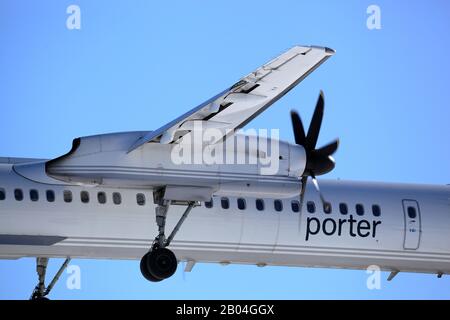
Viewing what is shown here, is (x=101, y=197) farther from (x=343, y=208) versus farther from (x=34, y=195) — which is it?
(x=343, y=208)

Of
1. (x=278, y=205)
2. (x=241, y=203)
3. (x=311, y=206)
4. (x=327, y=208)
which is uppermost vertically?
(x=241, y=203)

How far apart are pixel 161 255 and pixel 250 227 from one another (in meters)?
→ 3.66

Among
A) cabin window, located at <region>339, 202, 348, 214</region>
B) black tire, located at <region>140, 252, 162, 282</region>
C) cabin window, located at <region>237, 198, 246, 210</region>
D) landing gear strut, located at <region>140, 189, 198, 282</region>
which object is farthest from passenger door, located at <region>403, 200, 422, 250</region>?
black tire, located at <region>140, 252, 162, 282</region>

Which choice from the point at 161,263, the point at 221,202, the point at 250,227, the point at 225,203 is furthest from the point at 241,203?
the point at 161,263

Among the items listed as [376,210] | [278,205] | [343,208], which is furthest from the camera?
[376,210]

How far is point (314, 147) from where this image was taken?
27.3 m

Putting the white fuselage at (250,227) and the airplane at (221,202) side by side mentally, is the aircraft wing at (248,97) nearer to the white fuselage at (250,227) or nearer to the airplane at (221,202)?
the airplane at (221,202)

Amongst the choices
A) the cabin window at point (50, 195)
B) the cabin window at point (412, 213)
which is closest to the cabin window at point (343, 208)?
the cabin window at point (412, 213)

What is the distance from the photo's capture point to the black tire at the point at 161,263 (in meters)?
26.2

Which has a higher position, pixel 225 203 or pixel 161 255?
pixel 225 203

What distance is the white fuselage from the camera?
89.4 feet

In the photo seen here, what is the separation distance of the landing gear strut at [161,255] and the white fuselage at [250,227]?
2.32 ft

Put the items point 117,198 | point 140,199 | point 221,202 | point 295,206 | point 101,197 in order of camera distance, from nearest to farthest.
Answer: point 101,197
point 117,198
point 140,199
point 221,202
point 295,206
